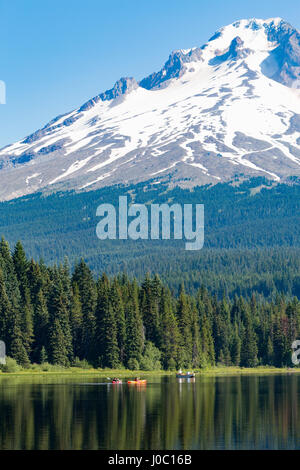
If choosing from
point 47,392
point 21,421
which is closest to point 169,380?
point 47,392

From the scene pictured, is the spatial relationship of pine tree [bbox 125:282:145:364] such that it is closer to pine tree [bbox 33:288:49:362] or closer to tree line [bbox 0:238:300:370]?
tree line [bbox 0:238:300:370]

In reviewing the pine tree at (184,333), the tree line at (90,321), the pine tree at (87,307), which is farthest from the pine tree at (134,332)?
the pine tree at (184,333)

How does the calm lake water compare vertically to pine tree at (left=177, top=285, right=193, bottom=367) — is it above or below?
below

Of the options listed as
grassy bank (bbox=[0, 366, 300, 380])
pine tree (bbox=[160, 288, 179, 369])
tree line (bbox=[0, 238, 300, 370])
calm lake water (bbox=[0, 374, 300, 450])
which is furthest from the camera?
pine tree (bbox=[160, 288, 179, 369])

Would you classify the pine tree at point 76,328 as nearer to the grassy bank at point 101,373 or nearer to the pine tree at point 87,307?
the pine tree at point 87,307

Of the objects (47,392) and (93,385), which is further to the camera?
(93,385)

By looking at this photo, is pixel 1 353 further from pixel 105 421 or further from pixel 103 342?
pixel 105 421

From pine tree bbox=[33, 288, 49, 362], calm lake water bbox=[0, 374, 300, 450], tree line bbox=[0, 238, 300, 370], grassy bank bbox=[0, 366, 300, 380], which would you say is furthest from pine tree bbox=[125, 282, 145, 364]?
calm lake water bbox=[0, 374, 300, 450]

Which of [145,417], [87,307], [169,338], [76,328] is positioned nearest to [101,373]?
[76,328]

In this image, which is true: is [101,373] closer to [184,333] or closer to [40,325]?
[40,325]

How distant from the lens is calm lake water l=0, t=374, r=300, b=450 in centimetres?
5694

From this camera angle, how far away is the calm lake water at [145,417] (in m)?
56.9
